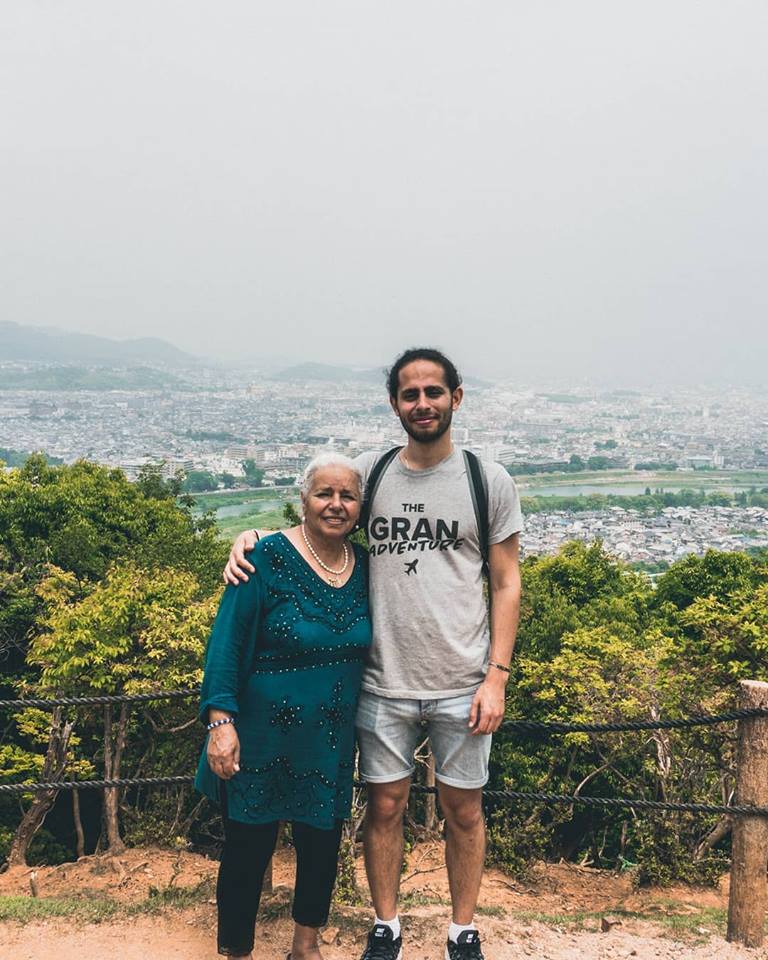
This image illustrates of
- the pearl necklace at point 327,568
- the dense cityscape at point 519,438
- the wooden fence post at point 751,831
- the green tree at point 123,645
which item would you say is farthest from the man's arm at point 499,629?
the dense cityscape at point 519,438

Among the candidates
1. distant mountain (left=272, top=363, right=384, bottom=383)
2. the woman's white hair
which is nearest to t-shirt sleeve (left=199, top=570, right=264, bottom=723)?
the woman's white hair

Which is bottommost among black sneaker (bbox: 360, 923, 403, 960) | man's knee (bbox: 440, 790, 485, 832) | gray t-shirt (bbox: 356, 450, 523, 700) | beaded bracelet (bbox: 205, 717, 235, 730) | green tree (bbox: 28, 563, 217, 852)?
green tree (bbox: 28, 563, 217, 852)

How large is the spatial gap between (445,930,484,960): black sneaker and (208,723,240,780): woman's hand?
43.2 inches

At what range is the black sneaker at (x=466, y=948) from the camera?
278cm

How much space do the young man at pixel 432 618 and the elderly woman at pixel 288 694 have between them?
4.1 inches

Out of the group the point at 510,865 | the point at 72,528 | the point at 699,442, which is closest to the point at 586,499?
the point at 699,442

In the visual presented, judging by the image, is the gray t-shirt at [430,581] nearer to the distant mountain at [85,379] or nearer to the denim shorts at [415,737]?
the denim shorts at [415,737]

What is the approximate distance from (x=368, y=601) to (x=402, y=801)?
728 mm

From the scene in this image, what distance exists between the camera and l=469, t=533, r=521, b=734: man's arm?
2574 millimetres

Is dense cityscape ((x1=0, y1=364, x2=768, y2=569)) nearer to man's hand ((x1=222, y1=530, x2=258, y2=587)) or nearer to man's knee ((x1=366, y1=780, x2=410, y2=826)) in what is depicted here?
man's knee ((x1=366, y1=780, x2=410, y2=826))

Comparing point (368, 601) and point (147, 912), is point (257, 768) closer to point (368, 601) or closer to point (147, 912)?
point (368, 601)

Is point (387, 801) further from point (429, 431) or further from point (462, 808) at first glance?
point (429, 431)

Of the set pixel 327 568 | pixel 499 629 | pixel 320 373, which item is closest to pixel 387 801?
pixel 499 629

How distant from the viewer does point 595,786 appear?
43.4ft
